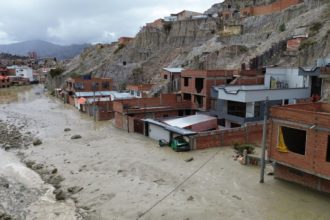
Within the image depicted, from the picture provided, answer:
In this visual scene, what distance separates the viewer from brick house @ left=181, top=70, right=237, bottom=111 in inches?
1447

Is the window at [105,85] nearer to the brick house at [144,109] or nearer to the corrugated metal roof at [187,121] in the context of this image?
the brick house at [144,109]

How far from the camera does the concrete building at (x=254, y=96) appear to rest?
97.0ft

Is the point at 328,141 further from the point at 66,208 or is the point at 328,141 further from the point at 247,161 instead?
the point at 66,208

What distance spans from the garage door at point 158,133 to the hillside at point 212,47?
83.2ft

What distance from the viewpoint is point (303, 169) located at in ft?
56.7

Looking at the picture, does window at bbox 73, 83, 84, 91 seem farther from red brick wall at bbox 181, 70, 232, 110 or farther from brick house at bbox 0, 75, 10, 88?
brick house at bbox 0, 75, 10, 88

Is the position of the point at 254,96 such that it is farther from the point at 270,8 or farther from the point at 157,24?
the point at 157,24

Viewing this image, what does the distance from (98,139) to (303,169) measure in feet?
69.6

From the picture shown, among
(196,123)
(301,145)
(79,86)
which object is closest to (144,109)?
(196,123)

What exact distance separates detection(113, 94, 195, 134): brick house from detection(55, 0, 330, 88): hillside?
17378mm

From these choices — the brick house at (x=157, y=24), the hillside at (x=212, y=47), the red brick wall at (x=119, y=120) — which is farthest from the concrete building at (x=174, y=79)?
the brick house at (x=157, y=24)

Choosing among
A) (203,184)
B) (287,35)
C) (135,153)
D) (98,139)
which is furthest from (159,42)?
(203,184)

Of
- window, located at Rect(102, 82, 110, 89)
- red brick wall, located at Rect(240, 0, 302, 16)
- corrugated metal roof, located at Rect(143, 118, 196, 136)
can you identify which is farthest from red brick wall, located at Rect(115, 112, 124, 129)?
red brick wall, located at Rect(240, 0, 302, 16)

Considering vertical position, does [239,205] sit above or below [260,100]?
below
